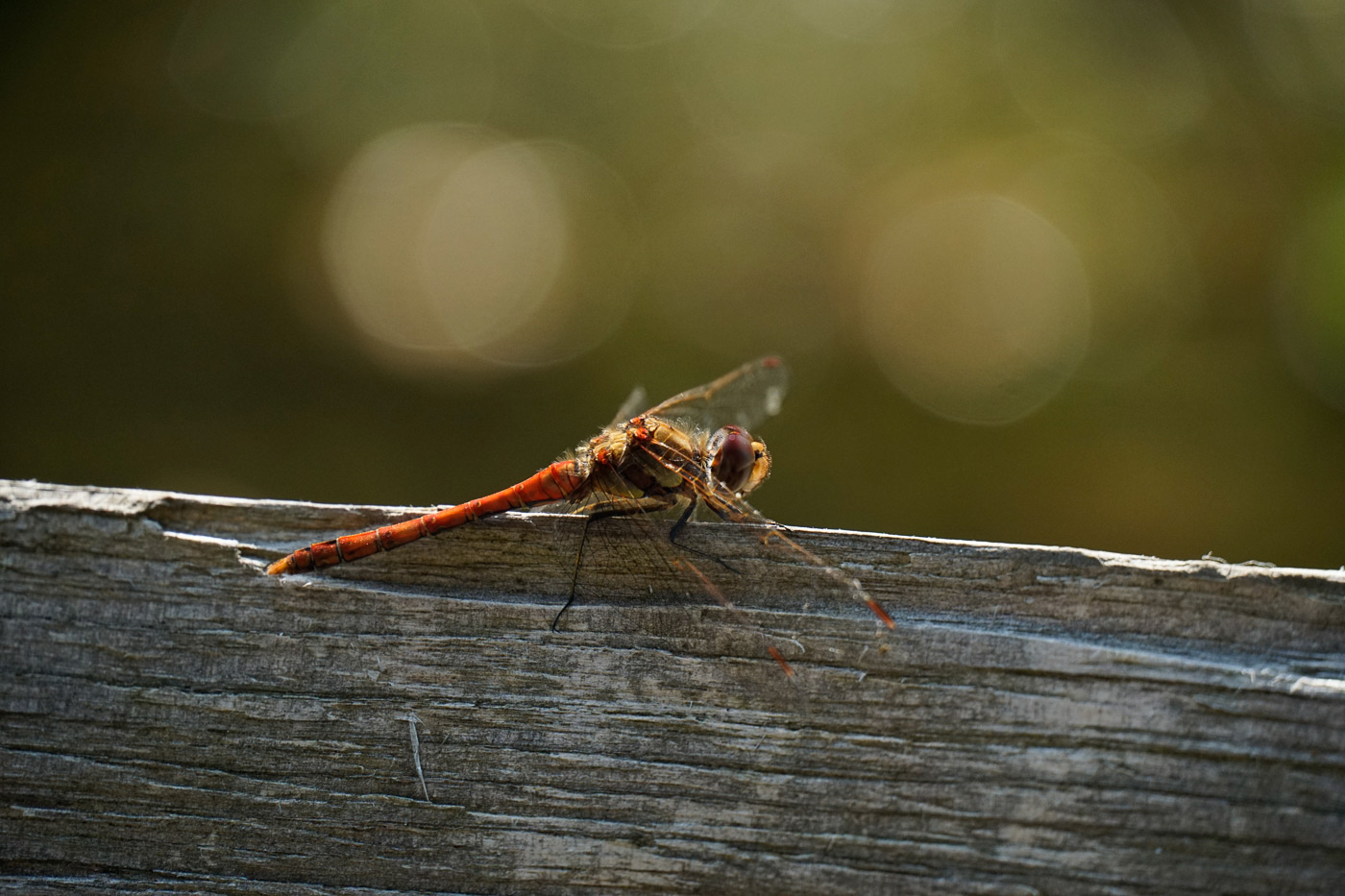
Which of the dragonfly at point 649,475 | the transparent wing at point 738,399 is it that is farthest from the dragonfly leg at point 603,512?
the transparent wing at point 738,399

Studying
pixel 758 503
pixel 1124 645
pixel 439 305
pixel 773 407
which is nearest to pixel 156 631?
pixel 1124 645

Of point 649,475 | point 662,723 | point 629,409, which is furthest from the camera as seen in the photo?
point 629,409

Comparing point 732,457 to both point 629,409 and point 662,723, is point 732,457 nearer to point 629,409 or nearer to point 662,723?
point 629,409

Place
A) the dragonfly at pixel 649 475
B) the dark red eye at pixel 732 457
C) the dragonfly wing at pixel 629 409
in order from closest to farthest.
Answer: the dragonfly at pixel 649 475 → the dark red eye at pixel 732 457 → the dragonfly wing at pixel 629 409

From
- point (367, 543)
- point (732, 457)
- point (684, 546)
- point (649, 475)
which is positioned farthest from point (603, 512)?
point (732, 457)

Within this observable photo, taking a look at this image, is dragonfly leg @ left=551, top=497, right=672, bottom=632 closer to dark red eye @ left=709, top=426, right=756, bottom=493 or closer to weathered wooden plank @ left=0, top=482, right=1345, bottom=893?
weathered wooden plank @ left=0, top=482, right=1345, bottom=893

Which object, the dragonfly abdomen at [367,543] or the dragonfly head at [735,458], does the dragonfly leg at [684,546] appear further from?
the dragonfly head at [735,458]
